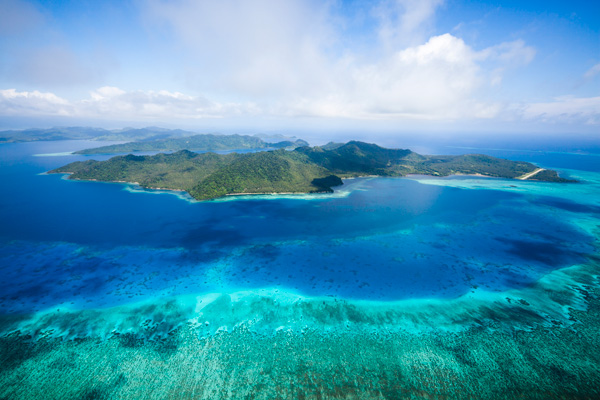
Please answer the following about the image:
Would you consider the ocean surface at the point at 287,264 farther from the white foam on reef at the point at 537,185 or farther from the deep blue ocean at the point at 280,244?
the white foam on reef at the point at 537,185

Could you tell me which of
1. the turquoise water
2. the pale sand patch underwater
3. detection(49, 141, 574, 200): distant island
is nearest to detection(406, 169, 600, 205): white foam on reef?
the turquoise water

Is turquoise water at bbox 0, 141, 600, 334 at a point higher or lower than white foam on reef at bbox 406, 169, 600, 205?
lower

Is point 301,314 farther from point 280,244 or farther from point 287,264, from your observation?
point 280,244

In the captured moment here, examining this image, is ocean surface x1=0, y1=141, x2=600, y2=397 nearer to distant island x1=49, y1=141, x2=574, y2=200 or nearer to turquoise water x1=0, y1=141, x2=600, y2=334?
turquoise water x1=0, y1=141, x2=600, y2=334

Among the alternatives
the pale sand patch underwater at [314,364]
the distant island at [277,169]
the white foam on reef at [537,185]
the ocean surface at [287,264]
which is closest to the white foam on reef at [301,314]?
the ocean surface at [287,264]

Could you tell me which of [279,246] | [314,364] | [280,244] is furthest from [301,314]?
[280,244]

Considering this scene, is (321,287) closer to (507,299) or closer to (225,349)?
(225,349)
